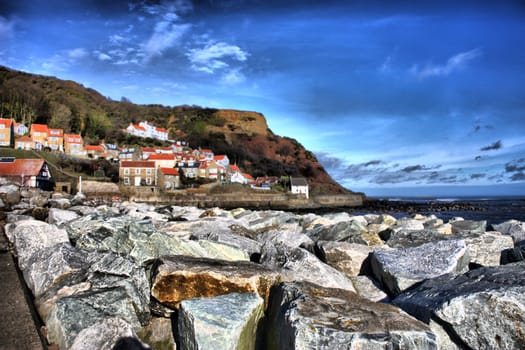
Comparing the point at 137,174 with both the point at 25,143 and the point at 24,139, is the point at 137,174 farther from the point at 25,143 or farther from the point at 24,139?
the point at 24,139

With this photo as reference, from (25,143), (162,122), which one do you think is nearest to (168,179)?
(25,143)

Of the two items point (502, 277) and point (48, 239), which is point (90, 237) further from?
point (502, 277)

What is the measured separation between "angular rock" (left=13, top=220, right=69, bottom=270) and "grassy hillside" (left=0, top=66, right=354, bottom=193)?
70620 millimetres

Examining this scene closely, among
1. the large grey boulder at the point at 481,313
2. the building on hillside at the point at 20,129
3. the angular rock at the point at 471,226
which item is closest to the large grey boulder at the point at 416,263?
the large grey boulder at the point at 481,313

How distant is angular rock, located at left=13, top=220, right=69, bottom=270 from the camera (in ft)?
20.3

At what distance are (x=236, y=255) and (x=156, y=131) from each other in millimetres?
98790

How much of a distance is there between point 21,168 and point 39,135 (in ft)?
87.7

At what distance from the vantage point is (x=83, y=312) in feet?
12.8

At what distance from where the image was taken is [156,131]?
99.1 metres

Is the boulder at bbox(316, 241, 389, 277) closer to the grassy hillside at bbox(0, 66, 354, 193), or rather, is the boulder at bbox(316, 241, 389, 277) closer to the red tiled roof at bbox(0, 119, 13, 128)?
the red tiled roof at bbox(0, 119, 13, 128)

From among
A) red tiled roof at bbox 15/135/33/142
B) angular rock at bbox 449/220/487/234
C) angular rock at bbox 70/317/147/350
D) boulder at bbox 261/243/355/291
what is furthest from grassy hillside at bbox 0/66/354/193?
angular rock at bbox 70/317/147/350

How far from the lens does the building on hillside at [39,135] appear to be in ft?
200

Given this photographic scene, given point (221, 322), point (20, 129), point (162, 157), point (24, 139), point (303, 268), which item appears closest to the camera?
point (221, 322)

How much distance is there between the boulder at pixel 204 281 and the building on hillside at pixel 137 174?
167ft
